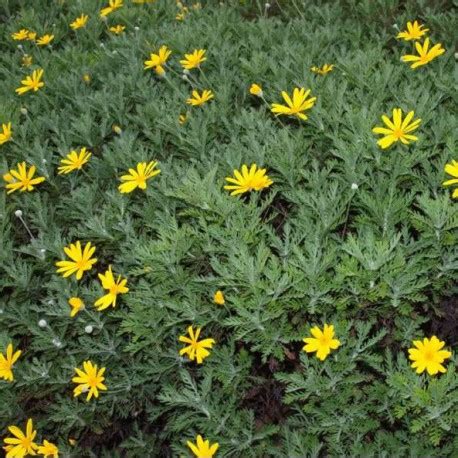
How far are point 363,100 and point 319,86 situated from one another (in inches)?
10.2

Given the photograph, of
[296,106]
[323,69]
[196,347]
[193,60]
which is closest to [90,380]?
[196,347]

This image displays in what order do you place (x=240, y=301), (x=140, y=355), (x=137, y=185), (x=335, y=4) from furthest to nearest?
(x=335, y=4) → (x=137, y=185) → (x=140, y=355) → (x=240, y=301)

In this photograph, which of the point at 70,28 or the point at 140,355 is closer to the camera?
the point at 140,355

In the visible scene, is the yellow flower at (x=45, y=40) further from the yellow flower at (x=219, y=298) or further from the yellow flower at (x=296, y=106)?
the yellow flower at (x=219, y=298)

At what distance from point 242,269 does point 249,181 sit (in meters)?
0.41

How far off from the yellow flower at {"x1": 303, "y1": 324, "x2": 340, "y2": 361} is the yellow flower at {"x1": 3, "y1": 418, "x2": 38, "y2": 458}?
106cm

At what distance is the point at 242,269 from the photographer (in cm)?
227

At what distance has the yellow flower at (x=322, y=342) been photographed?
7.03 ft

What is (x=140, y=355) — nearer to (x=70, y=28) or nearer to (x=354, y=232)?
(x=354, y=232)

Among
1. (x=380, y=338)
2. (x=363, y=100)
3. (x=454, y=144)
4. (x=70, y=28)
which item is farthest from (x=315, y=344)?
(x=70, y=28)

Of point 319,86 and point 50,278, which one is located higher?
point 319,86

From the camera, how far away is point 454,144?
2518 mm

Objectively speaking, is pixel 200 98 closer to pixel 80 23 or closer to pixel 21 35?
pixel 80 23

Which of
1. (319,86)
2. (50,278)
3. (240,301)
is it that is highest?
(319,86)
